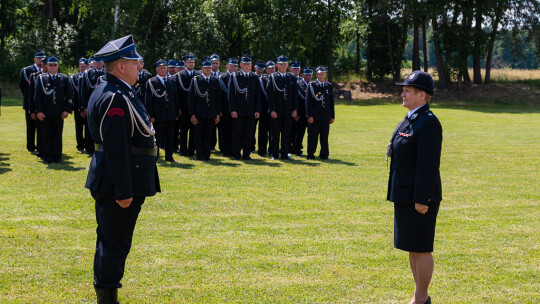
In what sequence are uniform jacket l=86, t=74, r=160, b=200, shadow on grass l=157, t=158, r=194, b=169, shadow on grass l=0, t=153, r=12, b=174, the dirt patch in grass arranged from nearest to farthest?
uniform jacket l=86, t=74, r=160, b=200, shadow on grass l=0, t=153, r=12, b=174, shadow on grass l=157, t=158, r=194, b=169, the dirt patch in grass

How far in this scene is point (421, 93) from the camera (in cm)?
471

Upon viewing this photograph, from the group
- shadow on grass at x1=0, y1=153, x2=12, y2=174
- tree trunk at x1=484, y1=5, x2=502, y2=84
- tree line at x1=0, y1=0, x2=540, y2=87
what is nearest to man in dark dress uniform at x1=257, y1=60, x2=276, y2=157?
shadow on grass at x1=0, y1=153, x2=12, y2=174

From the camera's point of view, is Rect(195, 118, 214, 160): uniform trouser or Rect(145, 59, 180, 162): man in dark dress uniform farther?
Rect(195, 118, 214, 160): uniform trouser

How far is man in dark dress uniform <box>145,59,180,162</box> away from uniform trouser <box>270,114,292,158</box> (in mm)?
2150

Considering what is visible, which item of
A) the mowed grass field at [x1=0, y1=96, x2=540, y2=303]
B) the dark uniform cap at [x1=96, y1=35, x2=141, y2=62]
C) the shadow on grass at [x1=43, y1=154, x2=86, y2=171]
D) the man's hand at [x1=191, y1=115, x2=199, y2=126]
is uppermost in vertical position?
the dark uniform cap at [x1=96, y1=35, x2=141, y2=62]

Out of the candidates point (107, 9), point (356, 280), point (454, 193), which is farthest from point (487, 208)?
point (107, 9)

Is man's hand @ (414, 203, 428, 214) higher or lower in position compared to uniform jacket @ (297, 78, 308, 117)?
lower

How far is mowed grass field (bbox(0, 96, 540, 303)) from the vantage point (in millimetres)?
5305

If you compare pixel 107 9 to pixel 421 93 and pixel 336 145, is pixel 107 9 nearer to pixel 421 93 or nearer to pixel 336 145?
pixel 336 145

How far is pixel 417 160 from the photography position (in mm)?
4578

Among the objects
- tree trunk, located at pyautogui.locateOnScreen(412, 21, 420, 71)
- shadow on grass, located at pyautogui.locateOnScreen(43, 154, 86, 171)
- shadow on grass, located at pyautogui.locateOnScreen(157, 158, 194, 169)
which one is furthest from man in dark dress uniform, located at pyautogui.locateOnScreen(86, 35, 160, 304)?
tree trunk, located at pyautogui.locateOnScreen(412, 21, 420, 71)

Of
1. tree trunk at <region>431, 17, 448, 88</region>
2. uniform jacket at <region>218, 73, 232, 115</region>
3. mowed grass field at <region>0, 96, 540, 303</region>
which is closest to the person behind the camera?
mowed grass field at <region>0, 96, 540, 303</region>

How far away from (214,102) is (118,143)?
355 inches

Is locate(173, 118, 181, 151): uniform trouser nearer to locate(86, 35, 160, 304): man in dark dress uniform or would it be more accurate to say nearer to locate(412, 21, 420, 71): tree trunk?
locate(86, 35, 160, 304): man in dark dress uniform
